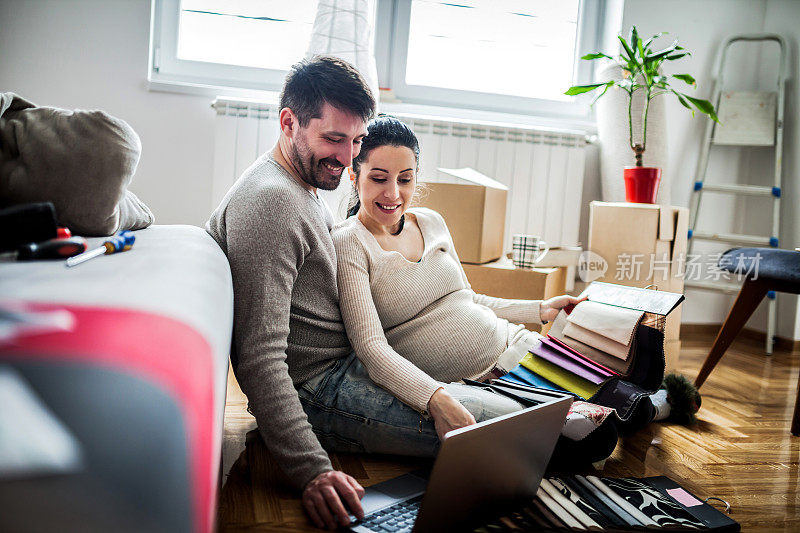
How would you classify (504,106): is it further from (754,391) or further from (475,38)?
(754,391)

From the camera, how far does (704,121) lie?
9.94 ft

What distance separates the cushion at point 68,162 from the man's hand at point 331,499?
0.50m

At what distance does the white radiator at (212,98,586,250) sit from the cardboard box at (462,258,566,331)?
61 centimetres

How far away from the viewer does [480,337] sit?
4.54 feet

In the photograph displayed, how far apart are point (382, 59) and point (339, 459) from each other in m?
2.06

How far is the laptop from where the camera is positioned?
799 millimetres

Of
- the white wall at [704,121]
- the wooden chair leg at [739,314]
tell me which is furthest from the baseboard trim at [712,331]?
the wooden chair leg at [739,314]

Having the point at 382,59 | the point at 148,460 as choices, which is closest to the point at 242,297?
the point at 148,460

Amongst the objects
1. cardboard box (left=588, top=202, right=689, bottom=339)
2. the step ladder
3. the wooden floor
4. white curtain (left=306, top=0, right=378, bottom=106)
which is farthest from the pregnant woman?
the step ladder

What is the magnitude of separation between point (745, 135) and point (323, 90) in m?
2.58

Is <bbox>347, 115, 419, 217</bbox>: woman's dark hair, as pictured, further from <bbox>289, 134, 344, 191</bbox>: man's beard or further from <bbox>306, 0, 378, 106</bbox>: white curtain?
<bbox>306, 0, 378, 106</bbox>: white curtain

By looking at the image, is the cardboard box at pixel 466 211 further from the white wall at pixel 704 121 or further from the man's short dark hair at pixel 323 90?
the white wall at pixel 704 121

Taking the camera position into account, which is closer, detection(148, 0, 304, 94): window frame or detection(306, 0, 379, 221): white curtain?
detection(306, 0, 379, 221): white curtain

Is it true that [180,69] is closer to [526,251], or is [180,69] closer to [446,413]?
[526,251]
